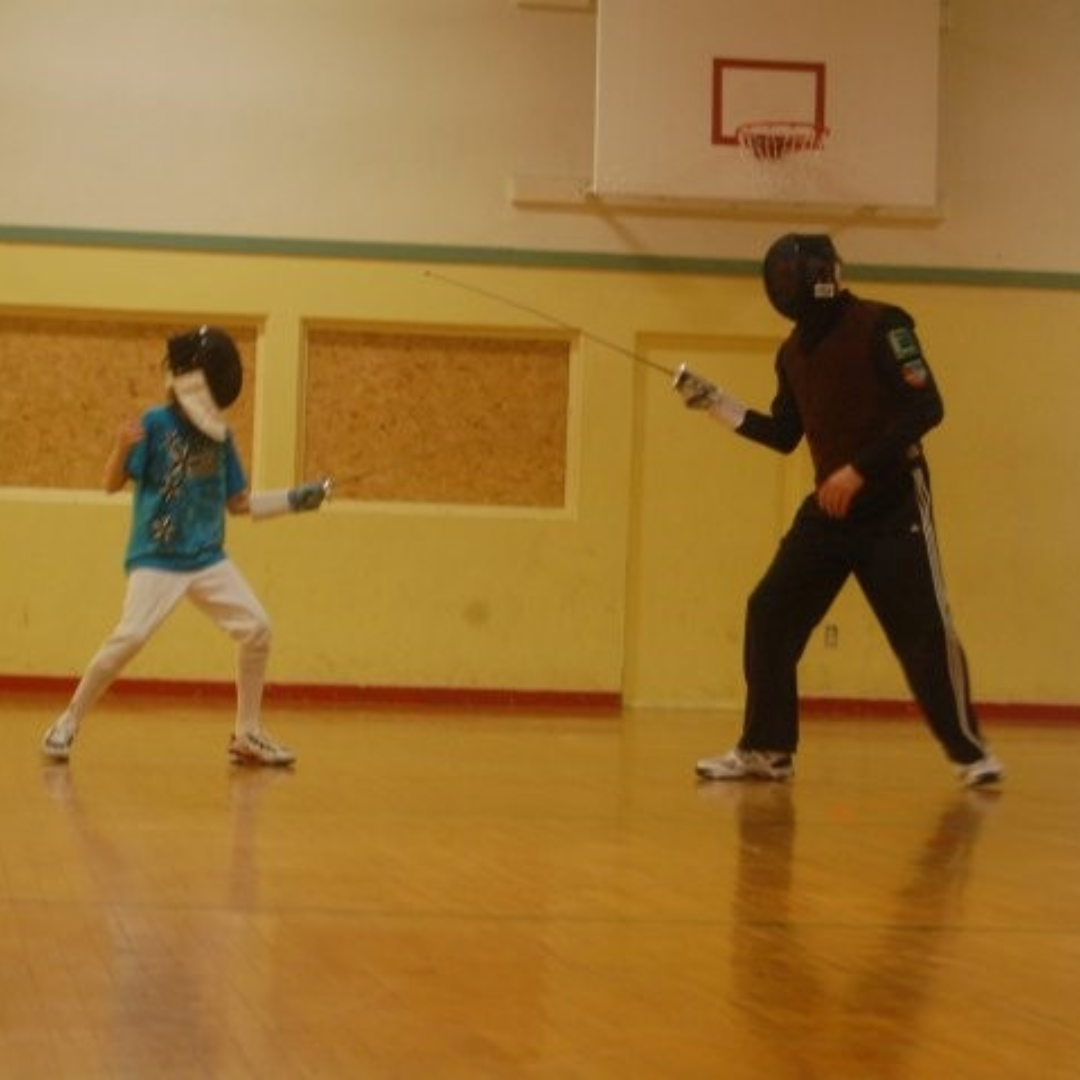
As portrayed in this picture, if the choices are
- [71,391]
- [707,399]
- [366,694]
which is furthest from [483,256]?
[707,399]

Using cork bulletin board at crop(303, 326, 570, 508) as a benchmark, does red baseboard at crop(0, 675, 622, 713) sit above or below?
below

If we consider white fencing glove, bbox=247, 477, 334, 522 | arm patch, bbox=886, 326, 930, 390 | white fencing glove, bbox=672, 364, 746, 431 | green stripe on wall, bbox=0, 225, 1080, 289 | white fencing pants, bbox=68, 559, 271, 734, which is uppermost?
green stripe on wall, bbox=0, 225, 1080, 289

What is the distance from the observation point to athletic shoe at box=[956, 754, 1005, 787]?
7.41 meters

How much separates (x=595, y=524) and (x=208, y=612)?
4.86 meters

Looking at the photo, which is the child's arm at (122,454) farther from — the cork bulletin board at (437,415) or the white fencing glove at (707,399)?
the cork bulletin board at (437,415)

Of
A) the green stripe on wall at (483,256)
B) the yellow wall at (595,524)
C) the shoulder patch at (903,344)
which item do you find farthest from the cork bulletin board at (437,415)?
the shoulder patch at (903,344)

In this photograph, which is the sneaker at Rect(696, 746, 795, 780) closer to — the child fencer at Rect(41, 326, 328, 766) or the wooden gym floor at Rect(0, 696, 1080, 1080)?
the wooden gym floor at Rect(0, 696, 1080, 1080)

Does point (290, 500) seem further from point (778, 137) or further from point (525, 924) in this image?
point (778, 137)

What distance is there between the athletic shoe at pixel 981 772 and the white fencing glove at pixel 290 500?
235cm

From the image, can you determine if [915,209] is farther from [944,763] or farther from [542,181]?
[944,763]

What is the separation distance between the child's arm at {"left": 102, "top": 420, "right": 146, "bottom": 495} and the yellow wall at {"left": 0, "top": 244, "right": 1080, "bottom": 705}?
14.7ft

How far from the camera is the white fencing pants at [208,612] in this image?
7.44 metres

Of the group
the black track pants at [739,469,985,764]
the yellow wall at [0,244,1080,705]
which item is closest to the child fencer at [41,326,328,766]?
the black track pants at [739,469,985,764]

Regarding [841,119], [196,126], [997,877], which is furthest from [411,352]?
[997,877]
